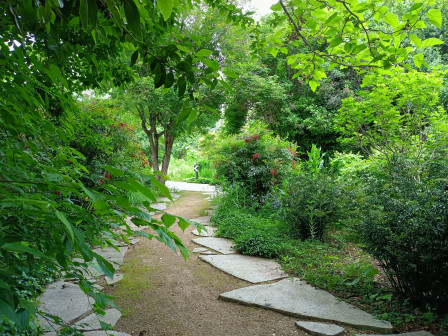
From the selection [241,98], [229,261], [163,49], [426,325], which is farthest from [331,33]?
[241,98]

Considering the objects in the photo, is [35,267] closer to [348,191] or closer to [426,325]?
[426,325]

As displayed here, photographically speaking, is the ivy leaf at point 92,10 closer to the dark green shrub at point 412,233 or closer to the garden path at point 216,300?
the garden path at point 216,300

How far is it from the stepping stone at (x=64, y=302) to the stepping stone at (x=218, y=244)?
2.10m

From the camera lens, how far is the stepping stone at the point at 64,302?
234cm

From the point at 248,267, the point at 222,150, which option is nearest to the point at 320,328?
the point at 248,267

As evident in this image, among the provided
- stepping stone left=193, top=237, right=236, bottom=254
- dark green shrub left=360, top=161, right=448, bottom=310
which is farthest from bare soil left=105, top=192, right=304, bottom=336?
dark green shrub left=360, top=161, right=448, bottom=310

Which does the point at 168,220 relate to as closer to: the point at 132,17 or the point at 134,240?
the point at 132,17

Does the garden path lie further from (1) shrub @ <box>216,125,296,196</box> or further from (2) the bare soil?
(1) shrub @ <box>216,125,296,196</box>

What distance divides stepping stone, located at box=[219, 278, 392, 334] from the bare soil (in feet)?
0.28

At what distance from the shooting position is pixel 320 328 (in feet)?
7.50

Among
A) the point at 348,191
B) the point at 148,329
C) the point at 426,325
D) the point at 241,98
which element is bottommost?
the point at 148,329

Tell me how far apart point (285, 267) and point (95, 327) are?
2245 millimetres

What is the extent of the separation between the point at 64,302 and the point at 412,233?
3.21m

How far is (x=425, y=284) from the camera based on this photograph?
241 centimetres
